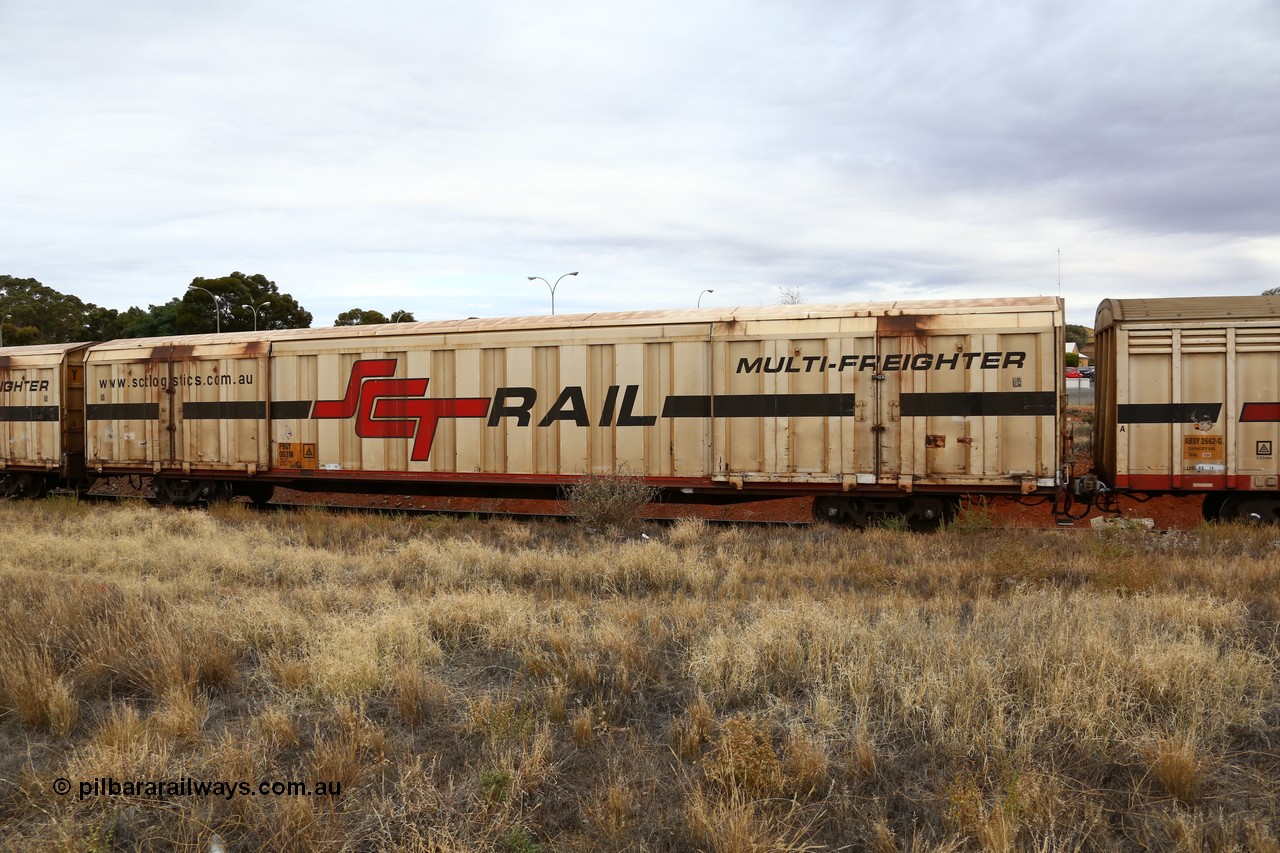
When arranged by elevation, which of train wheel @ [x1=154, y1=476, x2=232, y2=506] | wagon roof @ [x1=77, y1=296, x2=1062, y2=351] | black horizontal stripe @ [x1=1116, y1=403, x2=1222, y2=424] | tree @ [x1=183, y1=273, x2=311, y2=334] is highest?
tree @ [x1=183, y1=273, x2=311, y2=334]

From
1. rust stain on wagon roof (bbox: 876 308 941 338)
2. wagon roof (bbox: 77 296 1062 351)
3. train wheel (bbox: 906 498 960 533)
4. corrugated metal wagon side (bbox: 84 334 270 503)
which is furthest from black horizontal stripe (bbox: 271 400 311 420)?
train wheel (bbox: 906 498 960 533)

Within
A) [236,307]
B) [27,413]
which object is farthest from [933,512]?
[236,307]

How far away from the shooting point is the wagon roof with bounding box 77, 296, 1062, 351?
11.5 m

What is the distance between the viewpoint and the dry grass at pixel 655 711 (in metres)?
3.62

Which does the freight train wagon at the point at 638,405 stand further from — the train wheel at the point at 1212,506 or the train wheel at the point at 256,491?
the train wheel at the point at 1212,506

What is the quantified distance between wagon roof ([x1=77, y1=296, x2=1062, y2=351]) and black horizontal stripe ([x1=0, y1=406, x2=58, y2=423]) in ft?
11.7

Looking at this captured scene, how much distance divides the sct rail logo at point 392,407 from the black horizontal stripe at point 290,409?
0.20 metres

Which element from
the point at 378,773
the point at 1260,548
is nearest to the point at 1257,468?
the point at 1260,548

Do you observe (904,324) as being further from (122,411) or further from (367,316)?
(367,316)

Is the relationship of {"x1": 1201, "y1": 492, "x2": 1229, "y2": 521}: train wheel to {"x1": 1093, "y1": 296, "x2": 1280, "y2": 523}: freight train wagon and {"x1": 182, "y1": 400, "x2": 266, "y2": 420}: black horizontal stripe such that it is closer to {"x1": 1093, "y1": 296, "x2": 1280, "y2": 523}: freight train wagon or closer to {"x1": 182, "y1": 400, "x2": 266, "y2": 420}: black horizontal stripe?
{"x1": 1093, "y1": 296, "x2": 1280, "y2": 523}: freight train wagon

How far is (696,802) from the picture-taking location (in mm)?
3656

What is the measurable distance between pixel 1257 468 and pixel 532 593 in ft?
33.0

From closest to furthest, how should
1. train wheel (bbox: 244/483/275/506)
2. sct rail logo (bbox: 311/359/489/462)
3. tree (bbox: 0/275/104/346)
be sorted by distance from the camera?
1. sct rail logo (bbox: 311/359/489/462)
2. train wheel (bbox: 244/483/275/506)
3. tree (bbox: 0/275/104/346)

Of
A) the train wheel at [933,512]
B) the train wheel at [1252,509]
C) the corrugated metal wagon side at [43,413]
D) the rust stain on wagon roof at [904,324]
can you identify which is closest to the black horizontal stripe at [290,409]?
the corrugated metal wagon side at [43,413]
